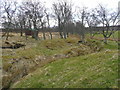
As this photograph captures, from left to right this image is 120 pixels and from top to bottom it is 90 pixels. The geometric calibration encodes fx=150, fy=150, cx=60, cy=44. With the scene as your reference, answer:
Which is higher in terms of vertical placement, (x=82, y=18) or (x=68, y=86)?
(x=82, y=18)

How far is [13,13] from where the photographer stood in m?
39.5

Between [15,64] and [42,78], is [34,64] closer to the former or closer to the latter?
[15,64]

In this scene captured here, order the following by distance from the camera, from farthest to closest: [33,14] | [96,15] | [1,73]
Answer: [33,14] → [96,15] → [1,73]

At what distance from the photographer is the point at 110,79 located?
7469mm

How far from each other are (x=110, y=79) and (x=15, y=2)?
1466 inches

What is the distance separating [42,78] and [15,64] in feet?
19.3

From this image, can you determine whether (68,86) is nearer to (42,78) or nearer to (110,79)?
(110,79)

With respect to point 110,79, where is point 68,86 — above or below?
below

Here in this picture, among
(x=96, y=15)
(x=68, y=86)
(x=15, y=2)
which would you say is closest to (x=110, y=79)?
(x=68, y=86)

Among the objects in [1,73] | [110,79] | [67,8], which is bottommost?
[1,73]

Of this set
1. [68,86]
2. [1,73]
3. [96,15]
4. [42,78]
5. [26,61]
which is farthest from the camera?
[96,15]

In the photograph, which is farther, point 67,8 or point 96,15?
point 67,8

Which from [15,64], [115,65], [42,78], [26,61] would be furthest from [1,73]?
[115,65]

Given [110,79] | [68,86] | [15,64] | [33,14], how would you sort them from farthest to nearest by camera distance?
[33,14] → [15,64] → [68,86] → [110,79]
